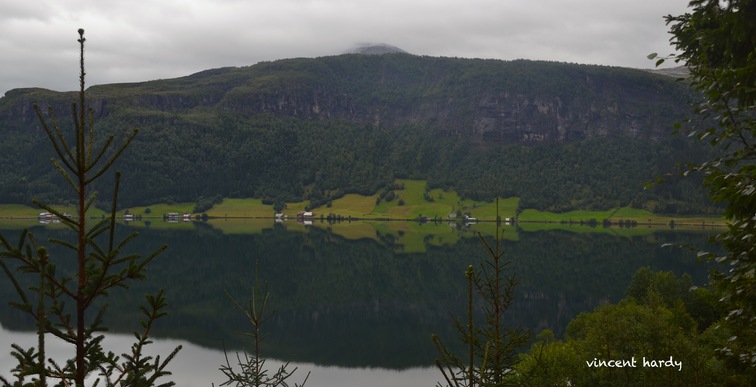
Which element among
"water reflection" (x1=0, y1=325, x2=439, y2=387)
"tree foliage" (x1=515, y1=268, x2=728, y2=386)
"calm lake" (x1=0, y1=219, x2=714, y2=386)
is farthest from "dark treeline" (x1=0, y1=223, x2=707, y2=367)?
"tree foliage" (x1=515, y1=268, x2=728, y2=386)

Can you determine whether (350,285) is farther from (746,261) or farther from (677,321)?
(746,261)

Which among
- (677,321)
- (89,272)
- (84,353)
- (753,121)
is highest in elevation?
(753,121)

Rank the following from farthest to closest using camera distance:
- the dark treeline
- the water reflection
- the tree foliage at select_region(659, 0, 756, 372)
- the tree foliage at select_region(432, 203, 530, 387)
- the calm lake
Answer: the dark treeline → the calm lake → the water reflection → the tree foliage at select_region(659, 0, 756, 372) → the tree foliage at select_region(432, 203, 530, 387)

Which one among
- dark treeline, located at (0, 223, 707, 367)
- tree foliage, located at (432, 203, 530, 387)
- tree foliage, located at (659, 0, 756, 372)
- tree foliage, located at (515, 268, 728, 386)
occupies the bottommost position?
dark treeline, located at (0, 223, 707, 367)

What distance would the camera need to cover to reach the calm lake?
73.9 m

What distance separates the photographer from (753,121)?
24.5ft

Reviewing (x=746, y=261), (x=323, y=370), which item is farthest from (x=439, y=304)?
(x=746, y=261)

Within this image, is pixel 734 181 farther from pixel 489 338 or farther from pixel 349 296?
pixel 349 296

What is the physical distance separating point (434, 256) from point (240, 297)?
220ft

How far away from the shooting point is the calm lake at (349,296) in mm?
73875

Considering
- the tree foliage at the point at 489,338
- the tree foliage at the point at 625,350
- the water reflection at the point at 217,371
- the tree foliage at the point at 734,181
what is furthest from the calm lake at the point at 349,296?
the tree foliage at the point at 734,181

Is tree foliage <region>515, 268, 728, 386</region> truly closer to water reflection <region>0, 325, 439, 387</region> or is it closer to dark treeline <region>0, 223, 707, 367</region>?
water reflection <region>0, 325, 439, 387</region>

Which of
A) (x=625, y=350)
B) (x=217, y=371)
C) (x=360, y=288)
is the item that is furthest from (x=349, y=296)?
(x=625, y=350)

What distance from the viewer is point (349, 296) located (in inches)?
4722
